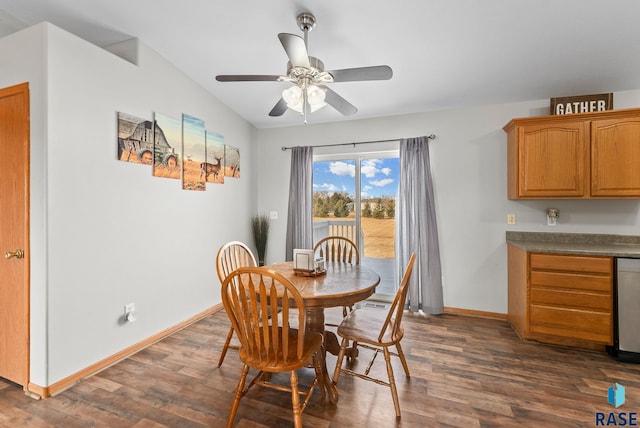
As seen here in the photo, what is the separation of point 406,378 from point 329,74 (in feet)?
7.32

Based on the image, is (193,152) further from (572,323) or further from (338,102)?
(572,323)

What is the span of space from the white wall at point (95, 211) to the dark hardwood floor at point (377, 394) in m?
0.30

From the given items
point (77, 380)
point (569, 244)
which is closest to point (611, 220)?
point (569, 244)

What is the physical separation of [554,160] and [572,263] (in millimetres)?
994

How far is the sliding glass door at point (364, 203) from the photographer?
12.7 feet

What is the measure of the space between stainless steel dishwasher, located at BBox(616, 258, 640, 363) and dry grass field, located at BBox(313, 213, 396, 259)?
211cm

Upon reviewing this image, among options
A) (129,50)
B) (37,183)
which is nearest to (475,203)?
(129,50)

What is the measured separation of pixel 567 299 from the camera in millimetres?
2600

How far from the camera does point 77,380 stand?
2162 millimetres

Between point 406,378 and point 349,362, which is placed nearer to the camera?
point 406,378

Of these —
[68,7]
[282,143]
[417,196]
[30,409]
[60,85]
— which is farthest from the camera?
[282,143]

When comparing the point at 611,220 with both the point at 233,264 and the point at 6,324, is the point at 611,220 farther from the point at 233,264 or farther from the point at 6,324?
the point at 6,324

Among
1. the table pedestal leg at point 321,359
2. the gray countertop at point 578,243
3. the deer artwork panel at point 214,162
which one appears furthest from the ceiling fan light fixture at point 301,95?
the gray countertop at point 578,243

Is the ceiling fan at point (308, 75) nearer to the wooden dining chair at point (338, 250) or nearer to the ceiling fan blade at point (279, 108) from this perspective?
the ceiling fan blade at point (279, 108)
